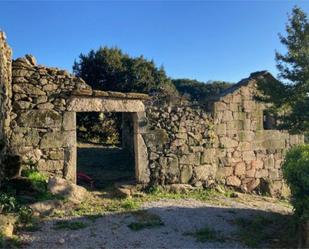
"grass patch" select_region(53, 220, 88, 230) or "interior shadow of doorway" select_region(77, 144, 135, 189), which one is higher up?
"interior shadow of doorway" select_region(77, 144, 135, 189)

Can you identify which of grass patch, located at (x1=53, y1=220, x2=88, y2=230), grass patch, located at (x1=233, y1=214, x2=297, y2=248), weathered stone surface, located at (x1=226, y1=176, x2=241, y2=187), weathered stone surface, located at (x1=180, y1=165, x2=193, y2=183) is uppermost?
weathered stone surface, located at (x1=180, y1=165, x2=193, y2=183)

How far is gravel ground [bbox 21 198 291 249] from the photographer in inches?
232

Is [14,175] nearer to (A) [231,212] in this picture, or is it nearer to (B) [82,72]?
(A) [231,212]

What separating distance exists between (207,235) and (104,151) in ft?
23.2

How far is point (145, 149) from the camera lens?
9578mm

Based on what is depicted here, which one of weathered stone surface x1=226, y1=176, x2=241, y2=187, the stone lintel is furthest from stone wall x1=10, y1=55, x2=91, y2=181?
weathered stone surface x1=226, y1=176, x2=241, y2=187

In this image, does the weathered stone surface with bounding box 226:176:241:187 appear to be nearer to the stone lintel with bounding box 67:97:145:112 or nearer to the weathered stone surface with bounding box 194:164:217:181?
the weathered stone surface with bounding box 194:164:217:181

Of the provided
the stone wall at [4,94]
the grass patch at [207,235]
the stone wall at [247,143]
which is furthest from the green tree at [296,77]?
the stone wall at [4,94]

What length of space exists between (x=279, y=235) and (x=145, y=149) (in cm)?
401

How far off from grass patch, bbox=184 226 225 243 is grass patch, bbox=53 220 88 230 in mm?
1836

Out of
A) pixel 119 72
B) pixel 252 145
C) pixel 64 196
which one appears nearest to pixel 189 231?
pixel 64 196

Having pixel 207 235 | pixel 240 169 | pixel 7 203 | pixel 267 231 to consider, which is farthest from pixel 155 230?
pixel 240 169

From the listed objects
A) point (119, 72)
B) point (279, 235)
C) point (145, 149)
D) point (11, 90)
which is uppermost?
point (119, 72)

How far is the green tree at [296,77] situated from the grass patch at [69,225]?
5.56 metres
